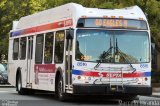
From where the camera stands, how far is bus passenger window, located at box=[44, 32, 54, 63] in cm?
2150

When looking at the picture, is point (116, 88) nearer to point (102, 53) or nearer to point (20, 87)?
point (102, 53)

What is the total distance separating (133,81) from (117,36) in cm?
160

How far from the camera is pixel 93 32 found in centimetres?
1919

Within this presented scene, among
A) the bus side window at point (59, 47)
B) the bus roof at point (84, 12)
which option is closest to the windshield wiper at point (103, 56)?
the bus roof at point (84, 12)

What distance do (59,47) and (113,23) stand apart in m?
2.32

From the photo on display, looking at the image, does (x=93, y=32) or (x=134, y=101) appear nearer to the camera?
(x=93, y=32)

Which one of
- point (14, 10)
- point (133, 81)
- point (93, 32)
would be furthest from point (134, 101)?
point (14, 10)

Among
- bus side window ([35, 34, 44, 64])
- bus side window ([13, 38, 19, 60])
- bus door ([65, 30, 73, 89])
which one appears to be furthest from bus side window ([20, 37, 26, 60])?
bus door ([65, 30, 73, 89])

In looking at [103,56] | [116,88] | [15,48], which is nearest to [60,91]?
[103,56]

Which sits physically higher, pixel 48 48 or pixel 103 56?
pixel 48 48

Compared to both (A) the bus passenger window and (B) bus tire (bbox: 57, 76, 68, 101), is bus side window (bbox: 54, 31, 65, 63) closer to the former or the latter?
(A) the bus passenger window

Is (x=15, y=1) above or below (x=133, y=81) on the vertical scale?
above

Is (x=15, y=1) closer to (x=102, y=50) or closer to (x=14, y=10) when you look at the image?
(x=14, y=10)

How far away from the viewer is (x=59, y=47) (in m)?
20.6
